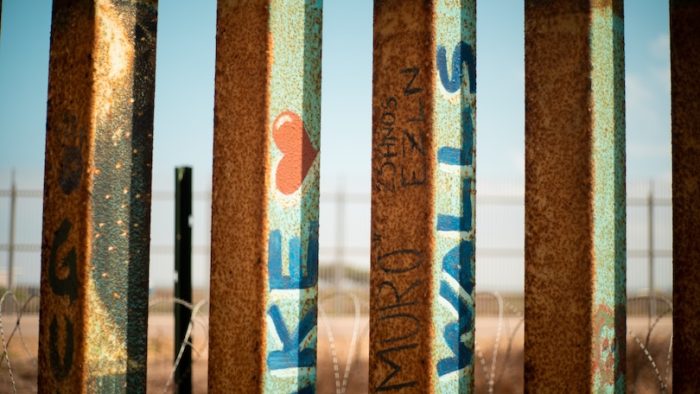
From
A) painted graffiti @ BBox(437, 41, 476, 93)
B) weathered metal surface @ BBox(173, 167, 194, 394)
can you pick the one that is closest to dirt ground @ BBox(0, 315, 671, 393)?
weathered metal surface @ BBox(173, 167, 194, 394)

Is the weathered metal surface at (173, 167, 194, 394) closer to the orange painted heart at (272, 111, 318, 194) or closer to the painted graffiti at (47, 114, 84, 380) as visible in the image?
the painted graffiti at (47, 114, 84, 380)

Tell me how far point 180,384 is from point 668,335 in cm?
543

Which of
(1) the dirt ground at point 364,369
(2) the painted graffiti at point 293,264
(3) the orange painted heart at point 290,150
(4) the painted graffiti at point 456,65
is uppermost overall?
(4) the painted graffiti at point 456,65

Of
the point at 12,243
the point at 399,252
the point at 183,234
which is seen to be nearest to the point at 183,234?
the point at 183,234

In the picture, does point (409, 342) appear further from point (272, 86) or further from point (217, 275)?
point (272, 86)

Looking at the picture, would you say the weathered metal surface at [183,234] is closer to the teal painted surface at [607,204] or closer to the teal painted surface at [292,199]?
the teal painted surface at [292,199]

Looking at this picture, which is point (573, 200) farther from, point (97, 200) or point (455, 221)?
point (97, 200)

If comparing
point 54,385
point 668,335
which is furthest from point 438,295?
point 668,335

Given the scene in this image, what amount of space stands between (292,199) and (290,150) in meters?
0.23

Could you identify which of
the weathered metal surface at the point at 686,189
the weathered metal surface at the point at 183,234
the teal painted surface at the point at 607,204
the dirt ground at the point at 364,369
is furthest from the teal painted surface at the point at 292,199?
the weathered metal surface at the point at 183,234

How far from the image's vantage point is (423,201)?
280 cm

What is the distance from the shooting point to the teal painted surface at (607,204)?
2902 mm

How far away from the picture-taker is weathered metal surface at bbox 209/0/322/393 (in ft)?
8.72

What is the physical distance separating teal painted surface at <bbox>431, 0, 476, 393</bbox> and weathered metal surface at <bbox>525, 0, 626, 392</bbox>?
0.33 m
